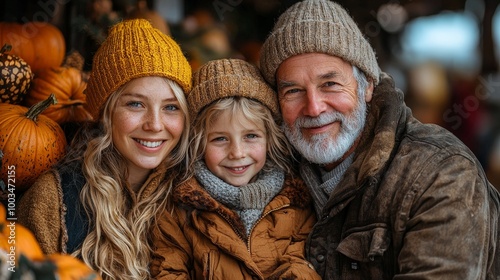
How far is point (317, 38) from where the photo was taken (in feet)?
10.2

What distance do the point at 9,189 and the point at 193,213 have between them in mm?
928

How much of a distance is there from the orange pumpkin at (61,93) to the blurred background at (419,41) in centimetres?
109

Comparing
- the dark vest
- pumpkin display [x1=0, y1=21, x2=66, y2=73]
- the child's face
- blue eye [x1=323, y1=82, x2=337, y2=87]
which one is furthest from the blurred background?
the dark vest

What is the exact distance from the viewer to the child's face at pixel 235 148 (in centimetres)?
315

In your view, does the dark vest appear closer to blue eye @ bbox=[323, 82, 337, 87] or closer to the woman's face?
the woman's face

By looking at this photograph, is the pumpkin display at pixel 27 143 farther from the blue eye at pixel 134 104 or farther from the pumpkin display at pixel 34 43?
the pumpkin display at pixel 34 43

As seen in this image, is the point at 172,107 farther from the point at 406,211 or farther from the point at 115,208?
the point at 406,211

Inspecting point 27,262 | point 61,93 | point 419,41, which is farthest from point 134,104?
point 419,41

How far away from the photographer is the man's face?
3.13 m

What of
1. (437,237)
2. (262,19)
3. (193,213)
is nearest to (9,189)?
(193,213)

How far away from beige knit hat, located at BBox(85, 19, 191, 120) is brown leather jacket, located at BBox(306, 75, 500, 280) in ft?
3.21

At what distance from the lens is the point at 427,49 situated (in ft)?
18.1

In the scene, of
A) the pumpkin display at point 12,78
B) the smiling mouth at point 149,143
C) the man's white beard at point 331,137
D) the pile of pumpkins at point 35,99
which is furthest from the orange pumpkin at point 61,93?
the man's white beard at point 331,137

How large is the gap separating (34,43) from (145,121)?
57.0 inches
